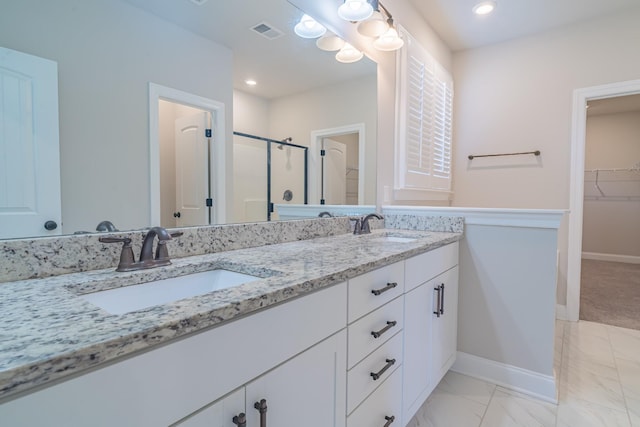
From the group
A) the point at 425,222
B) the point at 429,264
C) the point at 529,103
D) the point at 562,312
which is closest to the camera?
the point at 429,264

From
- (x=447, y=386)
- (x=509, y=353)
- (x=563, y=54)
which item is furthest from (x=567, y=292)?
(x=563, y=54)

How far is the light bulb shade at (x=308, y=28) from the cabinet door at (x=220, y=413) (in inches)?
63.7

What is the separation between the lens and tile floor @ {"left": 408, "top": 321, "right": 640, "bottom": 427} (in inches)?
61.9

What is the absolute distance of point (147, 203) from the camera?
108 centimetres

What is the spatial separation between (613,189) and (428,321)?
18.7 feet

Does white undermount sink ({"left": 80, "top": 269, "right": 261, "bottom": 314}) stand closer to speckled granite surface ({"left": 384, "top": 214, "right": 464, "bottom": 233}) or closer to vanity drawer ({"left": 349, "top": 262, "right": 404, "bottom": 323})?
vanity drawer ({"left": 349, "top": 262, "right": 404, "bottom": 323})

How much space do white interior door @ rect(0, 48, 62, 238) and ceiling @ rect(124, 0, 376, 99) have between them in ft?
1.28

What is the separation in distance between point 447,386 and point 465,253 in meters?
0.78

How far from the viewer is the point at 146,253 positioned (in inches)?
38.6

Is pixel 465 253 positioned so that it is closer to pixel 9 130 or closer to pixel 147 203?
pixel 147 203

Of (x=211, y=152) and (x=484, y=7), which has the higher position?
(x=484, y=7)

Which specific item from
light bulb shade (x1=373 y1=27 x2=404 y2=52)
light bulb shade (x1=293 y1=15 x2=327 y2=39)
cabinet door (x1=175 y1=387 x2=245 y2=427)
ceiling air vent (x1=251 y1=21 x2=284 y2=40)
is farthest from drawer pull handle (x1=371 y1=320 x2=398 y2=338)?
light bulb shade (x1=373 y1=27 x2=404 y2=52)

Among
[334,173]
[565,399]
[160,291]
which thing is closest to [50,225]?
[160,291]

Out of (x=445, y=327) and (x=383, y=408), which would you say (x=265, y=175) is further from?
(x=445, y=327)
